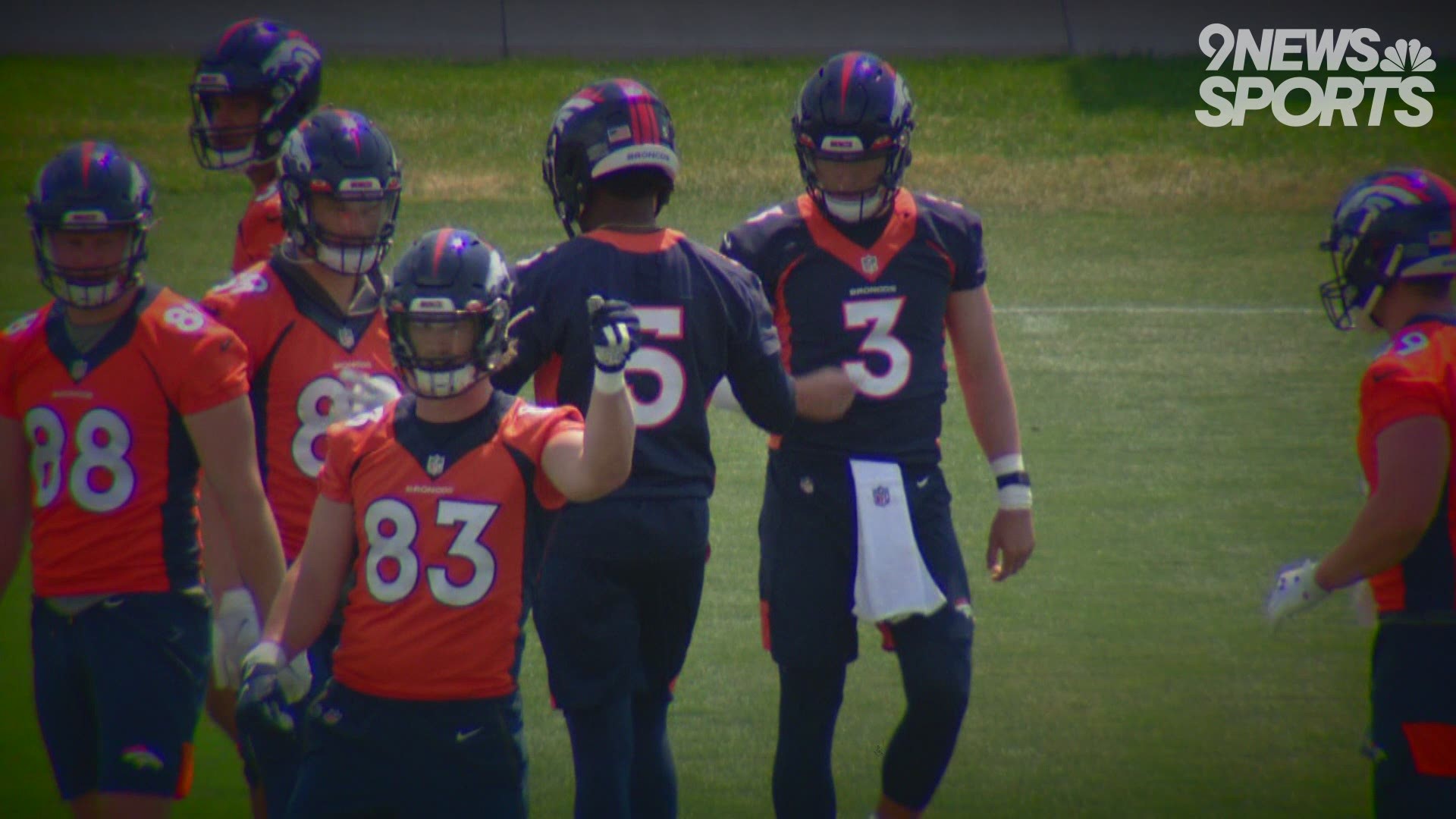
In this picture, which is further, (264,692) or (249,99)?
(249,99)

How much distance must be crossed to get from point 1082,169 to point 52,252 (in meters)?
14.6

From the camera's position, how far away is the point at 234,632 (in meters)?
4.53

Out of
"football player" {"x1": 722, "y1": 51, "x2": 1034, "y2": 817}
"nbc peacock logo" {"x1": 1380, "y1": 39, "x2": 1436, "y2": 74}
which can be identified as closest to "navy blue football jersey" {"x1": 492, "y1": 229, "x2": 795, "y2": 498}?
"football player" {"x1": 722, "y1": 51, "x2": 1034, "y2": 817}

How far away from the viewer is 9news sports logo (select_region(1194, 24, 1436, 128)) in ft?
65.6

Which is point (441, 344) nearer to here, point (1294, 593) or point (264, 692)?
point (264, 692)

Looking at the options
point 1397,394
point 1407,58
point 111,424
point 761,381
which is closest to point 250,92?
point 111,424

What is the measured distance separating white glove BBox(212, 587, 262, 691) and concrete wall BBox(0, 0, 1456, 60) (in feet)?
58.2

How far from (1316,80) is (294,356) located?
61.9 ft

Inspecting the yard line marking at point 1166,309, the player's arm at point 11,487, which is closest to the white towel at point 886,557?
the player's arm at point 11,487

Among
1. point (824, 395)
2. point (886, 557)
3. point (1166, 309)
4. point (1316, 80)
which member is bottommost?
point (1316, 80)

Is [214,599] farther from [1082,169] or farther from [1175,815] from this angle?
[1082,169]

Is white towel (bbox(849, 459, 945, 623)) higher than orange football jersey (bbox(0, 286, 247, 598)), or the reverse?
orange football jersey (bbox(0, 286, 247, 598))

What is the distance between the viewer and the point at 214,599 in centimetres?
471

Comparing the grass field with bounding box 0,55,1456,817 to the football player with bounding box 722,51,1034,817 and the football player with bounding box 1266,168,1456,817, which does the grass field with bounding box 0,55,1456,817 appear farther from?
the football player with bounding box 1266,168,1456,817
